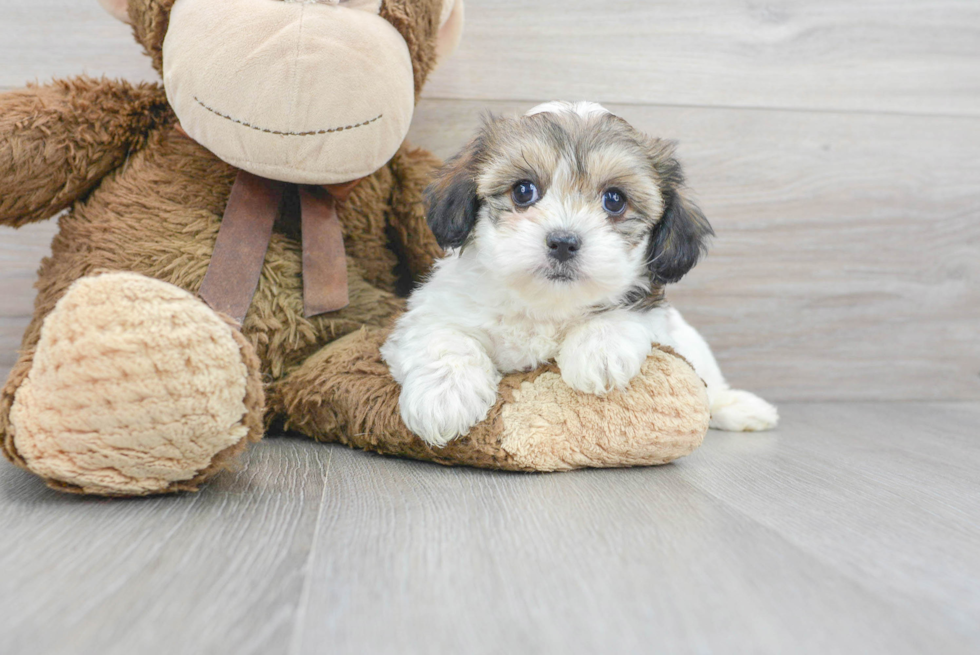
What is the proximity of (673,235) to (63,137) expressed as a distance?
1.19 meters

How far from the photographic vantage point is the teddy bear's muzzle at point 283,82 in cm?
132

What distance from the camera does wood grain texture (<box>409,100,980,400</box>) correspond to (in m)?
2.11

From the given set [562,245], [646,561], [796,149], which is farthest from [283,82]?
[796,149]

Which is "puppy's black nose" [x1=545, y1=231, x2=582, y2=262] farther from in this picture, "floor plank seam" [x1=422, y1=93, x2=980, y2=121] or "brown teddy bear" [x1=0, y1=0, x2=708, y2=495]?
"floor plank seam" [x1=422, y1=93, x2=980, y2=121]

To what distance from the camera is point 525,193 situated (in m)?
1.34

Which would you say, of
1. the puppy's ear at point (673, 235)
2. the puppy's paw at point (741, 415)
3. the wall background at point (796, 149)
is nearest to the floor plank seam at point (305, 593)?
the puppy's ear at point (673, 235)

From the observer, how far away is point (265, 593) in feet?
2.60

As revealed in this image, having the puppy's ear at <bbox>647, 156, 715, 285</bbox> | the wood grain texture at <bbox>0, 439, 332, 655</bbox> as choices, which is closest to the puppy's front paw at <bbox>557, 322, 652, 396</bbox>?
the puppy's ear at <bbox>647, 156, 715, 285</bbox>

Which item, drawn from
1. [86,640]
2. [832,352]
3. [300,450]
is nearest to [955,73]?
[832,352]

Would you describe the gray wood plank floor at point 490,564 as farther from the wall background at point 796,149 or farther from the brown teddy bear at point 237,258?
the wall background at point 796,149

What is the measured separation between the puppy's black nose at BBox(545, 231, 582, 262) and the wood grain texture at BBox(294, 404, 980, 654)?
38cm

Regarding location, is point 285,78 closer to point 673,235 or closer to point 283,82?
point 283,82

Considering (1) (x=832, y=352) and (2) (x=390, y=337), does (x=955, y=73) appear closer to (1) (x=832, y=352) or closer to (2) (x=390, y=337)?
(1) (x=832, y=352)

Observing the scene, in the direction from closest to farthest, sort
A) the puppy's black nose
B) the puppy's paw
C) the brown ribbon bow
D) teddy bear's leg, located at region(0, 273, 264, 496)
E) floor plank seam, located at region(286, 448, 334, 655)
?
floor plank seam, located at region(286, 448, 334, 655), teddy bear's leg, located at region(0, 273, 264, 496), the puppy's black nose, the brown ribbon bow, the puppy's paw
